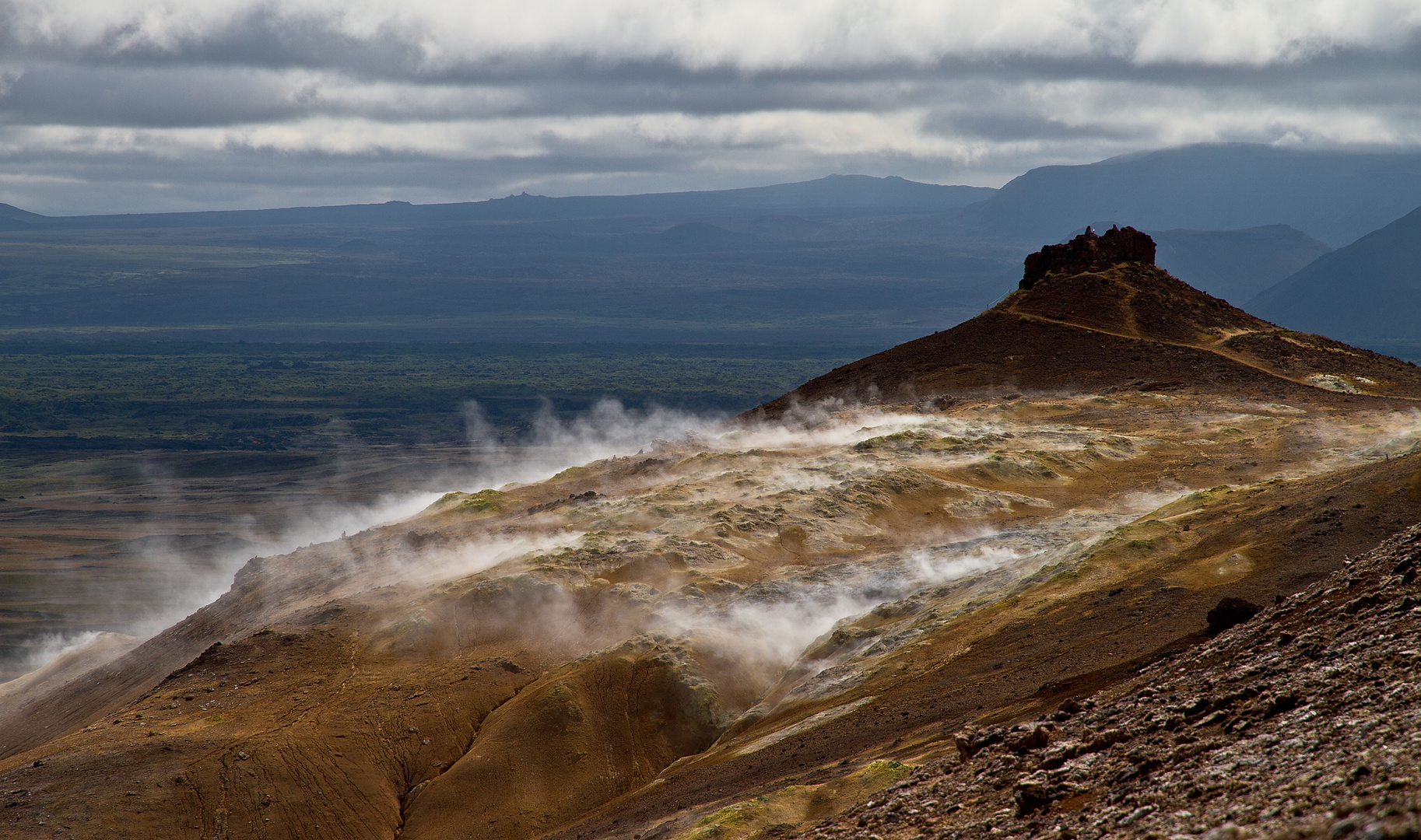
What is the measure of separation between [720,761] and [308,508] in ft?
414

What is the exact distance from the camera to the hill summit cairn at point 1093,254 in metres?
73.2

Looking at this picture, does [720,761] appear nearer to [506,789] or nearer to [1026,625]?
[506,789]

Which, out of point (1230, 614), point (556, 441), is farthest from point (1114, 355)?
point (556, 441)

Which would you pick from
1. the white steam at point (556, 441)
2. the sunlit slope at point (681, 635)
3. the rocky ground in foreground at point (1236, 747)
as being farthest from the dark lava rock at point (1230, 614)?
the white steam at point (556, 441)

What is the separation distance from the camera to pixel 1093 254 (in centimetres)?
7325

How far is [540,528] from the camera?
39656 millimetres

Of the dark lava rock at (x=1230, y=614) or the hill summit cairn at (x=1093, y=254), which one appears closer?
the dark lava rock at (x=1230, y=614)

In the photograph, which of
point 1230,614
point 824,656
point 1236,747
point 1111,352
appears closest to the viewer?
point 1236,747

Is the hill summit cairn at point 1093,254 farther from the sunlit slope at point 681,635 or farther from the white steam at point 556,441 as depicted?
the white steam at point 556,441

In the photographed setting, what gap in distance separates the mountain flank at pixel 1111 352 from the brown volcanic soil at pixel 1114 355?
0.10m

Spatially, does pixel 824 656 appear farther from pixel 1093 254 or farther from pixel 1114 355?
pixel 1093 254

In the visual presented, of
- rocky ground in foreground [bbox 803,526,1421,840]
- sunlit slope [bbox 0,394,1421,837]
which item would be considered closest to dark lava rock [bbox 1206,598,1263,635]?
rocky ground in foreground [bbox 803,526,1421,840]

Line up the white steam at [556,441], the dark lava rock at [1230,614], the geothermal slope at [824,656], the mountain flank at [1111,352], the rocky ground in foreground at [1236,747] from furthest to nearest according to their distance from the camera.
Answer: the white steam at [556,441] < the mountain flank at [1111,352] < the dark lava rock at [1230,614] < the geothermal slope at [824,656] < the rocky ground in foreground at [1236,747]

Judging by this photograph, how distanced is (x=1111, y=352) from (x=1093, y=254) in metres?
12.6
